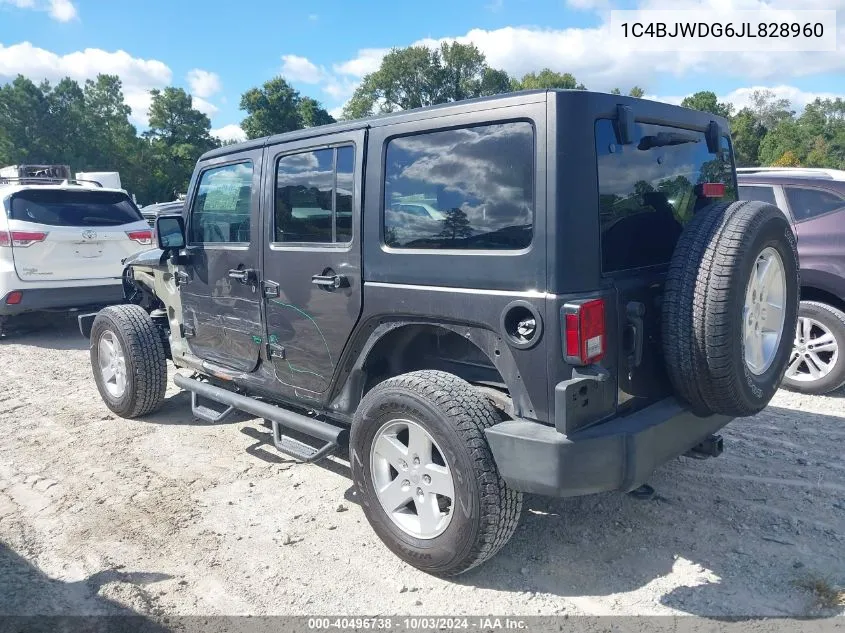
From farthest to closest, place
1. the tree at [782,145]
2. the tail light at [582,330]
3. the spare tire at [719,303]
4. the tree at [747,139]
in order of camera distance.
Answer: the tree at [747,139] < the tree at [782,145] < the spare tire at [719,303] < the tail light at [582,330]

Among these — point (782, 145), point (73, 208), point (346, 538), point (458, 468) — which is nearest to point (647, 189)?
point (458, 468)

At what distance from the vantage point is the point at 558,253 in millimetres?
2451

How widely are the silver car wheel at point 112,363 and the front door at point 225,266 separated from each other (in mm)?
707

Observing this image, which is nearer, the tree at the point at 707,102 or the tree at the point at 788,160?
the tree at the point at 788,160

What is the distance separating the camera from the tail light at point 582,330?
2426 mm

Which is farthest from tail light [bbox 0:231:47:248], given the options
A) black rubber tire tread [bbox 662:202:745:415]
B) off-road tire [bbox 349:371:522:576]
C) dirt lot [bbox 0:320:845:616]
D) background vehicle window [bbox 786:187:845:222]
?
background vehicle window [bbox 786:187:845:222]

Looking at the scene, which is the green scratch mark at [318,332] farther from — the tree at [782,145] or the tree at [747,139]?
the tree at [747,139]

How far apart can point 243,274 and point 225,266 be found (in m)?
0.28

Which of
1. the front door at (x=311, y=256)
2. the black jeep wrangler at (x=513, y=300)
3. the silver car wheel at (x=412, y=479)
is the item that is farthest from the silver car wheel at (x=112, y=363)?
the silver car wheel at (x=412, y=479)

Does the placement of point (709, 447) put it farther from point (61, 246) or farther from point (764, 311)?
point (61, 246)

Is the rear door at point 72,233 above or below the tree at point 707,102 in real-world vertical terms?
below

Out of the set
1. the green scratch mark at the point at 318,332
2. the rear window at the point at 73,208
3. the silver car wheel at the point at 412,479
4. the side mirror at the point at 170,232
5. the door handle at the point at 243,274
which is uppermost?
the rear window at the point at 73,208

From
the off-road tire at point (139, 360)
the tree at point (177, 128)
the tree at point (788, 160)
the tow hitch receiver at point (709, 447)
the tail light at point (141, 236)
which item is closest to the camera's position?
the tow hitch receiver at point (709, 447)

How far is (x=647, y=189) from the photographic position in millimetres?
2881
